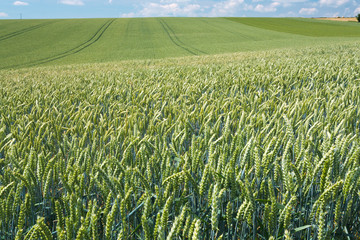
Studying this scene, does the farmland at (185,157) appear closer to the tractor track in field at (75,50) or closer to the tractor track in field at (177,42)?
the tractor track in field at (75,50)

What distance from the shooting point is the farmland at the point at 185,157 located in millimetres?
932

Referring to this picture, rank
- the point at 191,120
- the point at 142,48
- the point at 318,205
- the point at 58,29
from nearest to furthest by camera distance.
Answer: the point at 318,205 → the point at 191,120 → the point at 142,48 → the point at 58,29

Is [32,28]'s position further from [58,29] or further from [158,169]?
[158,169]

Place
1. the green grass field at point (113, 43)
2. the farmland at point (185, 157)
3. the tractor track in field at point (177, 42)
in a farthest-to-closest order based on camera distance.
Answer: the tractor track in field at point (177, 42)
the green grass field at point (113, 43)
the farmland at point (185, 157)

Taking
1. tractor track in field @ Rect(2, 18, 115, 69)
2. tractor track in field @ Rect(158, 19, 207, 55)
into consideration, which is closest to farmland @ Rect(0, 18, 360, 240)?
tractor track in field @ Rect(2, 18, 115, 69)

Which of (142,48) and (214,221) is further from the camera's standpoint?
(142,48)

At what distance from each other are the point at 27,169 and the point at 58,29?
4183 cm

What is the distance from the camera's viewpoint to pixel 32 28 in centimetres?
3828

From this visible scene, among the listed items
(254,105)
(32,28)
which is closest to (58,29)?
(32,28)

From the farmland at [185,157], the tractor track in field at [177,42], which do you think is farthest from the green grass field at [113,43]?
the farmland at [185,157]

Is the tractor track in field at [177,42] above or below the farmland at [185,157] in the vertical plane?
A: above

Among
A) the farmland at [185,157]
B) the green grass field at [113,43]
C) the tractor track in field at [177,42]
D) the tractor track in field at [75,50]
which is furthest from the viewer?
the tractor track in field at [177,42]

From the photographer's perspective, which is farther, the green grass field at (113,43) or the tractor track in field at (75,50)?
the green grass field at (113,43)

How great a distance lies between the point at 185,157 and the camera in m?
1.24
